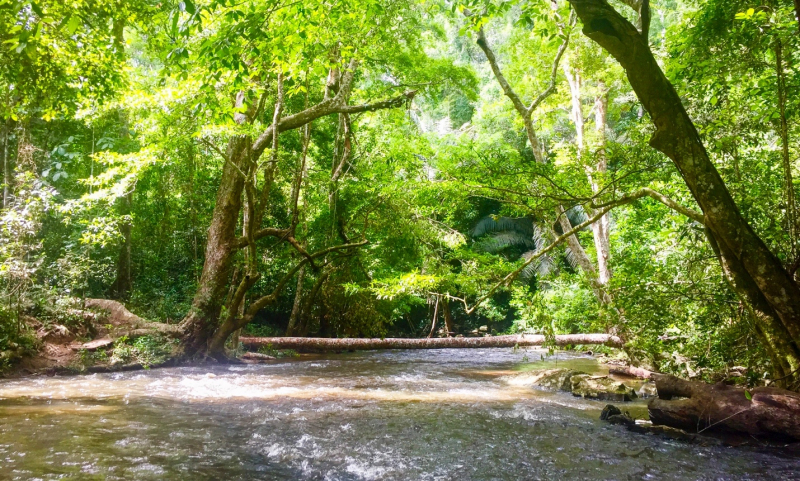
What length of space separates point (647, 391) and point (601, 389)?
2.64 feet

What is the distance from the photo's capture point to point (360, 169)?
12.9 meters

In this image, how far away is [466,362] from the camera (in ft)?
37.7

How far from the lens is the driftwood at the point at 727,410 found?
437cm

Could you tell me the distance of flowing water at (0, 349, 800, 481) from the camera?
145 inches

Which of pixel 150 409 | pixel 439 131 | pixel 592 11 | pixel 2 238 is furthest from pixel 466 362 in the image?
pixel 439 131

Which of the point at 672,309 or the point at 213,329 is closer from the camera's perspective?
the point at 672,309

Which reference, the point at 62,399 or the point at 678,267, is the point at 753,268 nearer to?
the point at 678,267

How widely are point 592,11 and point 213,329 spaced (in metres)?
8.69

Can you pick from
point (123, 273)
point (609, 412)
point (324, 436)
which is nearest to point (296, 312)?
point (123, 273)

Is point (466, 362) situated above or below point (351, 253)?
below

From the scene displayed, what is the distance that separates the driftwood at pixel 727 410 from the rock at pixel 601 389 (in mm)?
1534

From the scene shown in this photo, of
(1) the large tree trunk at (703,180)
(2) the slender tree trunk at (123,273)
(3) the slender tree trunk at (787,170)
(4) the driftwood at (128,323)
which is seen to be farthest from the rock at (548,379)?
(2) the slender tree trunk at (123,273)

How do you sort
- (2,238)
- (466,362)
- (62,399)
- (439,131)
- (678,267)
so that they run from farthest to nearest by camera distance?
(439,131), (466,362), (2,238), (678,267), (62,399)

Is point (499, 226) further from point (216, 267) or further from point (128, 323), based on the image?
point (128, 323)
